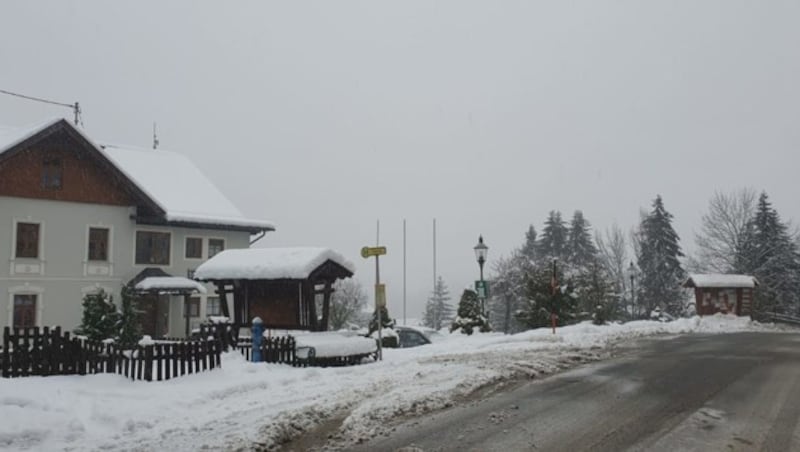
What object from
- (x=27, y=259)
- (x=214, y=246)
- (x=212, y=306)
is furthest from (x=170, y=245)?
(x=27, y=259)

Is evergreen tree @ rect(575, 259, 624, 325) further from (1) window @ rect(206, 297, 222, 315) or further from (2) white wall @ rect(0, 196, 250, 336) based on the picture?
(2) white wall @ rect(0, 196, 250, 336)

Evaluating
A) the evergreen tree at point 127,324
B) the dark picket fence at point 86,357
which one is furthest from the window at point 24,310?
the dark picket fence at point 86,357

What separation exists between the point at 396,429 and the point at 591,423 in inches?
100

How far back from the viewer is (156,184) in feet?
113

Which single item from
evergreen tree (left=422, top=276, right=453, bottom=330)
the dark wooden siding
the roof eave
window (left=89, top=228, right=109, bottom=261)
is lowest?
evergreen tree (left=422, top=276, right=453, bottom=330)

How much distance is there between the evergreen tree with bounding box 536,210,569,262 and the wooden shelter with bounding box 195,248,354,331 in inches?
2288

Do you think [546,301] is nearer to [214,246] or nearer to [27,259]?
[214,246]

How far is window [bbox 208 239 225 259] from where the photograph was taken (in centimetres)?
3369

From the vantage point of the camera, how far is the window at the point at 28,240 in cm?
2711

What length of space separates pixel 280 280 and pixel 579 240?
60.5 meters

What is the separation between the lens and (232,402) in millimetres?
10211

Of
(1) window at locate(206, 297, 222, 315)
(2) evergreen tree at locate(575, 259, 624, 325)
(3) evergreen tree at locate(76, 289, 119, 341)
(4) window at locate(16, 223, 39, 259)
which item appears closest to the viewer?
(3) evergreen tree at locate(76, 289, 119, 341)

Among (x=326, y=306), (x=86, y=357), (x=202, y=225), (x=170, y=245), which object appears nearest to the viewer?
(x=86, y=357)

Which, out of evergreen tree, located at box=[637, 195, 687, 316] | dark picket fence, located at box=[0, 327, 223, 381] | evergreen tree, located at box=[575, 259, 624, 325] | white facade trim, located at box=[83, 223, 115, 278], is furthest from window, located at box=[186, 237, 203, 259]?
evergreen tree, located at box=[637, 195, 687, 316]
